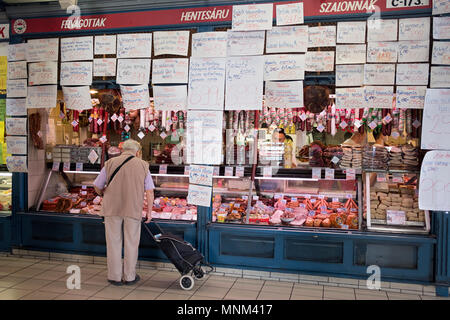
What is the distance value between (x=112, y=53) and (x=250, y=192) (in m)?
3.05

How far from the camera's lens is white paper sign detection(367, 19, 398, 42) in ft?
17.7

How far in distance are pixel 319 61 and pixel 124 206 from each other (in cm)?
331

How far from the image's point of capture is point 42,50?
663 centimetres

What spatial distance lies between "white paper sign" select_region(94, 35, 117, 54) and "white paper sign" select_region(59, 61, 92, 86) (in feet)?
0.86

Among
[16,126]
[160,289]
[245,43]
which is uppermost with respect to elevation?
[245,43]

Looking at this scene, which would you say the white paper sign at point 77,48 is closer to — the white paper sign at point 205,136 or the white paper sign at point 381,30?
the white paper sign at point 205,136

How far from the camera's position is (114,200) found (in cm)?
536

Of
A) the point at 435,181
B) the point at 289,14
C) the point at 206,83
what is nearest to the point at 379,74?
the point at 289,14

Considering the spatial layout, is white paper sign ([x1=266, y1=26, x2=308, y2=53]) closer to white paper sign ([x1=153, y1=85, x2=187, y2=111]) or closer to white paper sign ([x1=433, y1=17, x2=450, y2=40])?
white paper sign ([x1=153, y1=85, x2=187, y2=111])

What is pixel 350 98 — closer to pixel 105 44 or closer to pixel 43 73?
pixel 105 44

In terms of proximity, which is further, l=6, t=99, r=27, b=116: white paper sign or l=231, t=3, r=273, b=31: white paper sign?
l=6, t=99, r=27, b=116: white paper sign

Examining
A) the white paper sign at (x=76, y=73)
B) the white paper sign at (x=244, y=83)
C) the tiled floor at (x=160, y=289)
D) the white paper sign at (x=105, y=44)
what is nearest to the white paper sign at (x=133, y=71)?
the white paper sign at (x=105, y=44)

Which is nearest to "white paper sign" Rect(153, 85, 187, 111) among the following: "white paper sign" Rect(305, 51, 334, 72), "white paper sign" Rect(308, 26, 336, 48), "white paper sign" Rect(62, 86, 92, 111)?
"white paper sign" Rect(62, 86, 92, 111)
